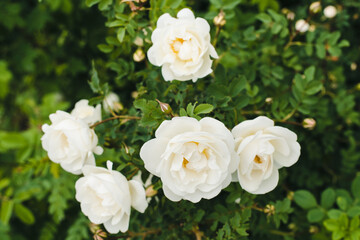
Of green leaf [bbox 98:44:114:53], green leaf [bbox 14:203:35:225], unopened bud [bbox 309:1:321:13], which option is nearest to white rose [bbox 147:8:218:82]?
green leaf [bbox 98:44:114:53]

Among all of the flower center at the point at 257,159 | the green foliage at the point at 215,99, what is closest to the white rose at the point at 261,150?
the flower center at the point at 257,159

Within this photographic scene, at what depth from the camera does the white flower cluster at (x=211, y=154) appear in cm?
82

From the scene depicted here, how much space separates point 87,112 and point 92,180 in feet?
1.04

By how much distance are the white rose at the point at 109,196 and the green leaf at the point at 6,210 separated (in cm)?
105

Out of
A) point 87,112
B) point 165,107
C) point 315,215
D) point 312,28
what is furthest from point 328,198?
point 87,112

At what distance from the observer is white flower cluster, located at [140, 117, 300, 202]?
32.3 inches

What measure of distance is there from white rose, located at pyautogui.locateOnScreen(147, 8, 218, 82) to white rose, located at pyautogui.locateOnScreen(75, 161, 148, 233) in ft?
1.03

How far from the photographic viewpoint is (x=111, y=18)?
47.4 inches

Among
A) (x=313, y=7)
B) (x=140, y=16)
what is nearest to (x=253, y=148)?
(x=140, y=16)

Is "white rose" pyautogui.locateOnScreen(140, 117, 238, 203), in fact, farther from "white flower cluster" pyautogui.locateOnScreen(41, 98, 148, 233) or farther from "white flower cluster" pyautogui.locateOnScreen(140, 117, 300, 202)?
"white flower cluster" pyautogui.locateOnScreen(41, 98, 148, 233)

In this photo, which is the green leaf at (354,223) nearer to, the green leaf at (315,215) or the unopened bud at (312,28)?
the green leaf at (315,215)

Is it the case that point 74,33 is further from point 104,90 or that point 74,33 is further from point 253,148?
point 253,148

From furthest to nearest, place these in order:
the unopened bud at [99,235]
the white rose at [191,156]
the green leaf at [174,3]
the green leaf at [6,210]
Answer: the green leaf at [6,210] < the green leaf at [174,3] < the unopened bud at [99,235] < the white rose at [191,156]

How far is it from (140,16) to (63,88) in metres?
1.68
